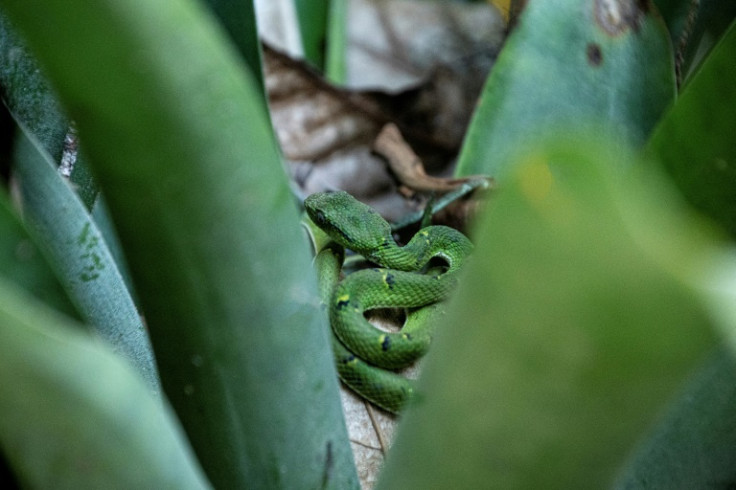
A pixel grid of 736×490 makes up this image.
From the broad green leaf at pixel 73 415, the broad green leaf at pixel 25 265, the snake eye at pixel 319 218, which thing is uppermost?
the broad green leaf at pixel 73 415

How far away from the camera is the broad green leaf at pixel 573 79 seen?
3.34 ft

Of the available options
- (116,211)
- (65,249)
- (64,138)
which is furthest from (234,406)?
(64,138)

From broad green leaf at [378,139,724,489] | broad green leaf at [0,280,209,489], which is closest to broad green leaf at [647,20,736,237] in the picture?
broad green leaf at [378,139,724,489]

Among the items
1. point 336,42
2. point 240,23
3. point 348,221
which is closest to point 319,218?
point 348,221

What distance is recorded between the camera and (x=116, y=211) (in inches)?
15.9

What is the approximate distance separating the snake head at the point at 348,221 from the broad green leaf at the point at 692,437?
50cm

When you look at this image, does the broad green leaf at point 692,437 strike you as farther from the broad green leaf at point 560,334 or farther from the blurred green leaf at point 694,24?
the blurred green leaf at point 694,24

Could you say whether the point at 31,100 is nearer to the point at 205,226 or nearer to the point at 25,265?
the point at 25,265

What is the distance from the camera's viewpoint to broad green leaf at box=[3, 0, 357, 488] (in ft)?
1.10

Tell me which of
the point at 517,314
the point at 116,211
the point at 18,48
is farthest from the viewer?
the point at 18,48

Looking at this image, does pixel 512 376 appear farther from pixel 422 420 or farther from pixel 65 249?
pixel 65 249

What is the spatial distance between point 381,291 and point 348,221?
113 mm

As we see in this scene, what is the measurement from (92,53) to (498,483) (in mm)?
265

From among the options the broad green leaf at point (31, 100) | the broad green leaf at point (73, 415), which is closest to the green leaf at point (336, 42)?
the broad green leaf at point (31, 100)
